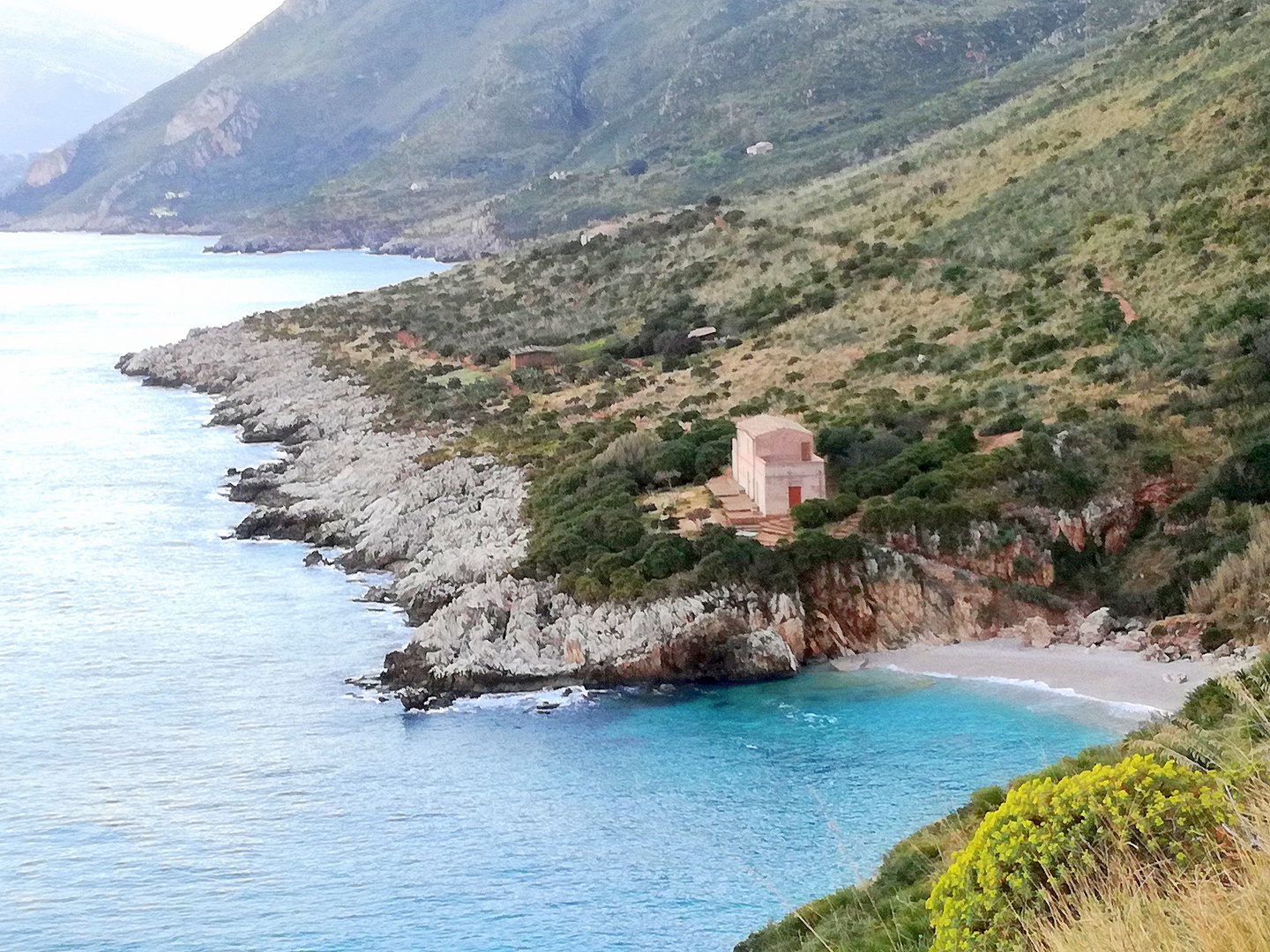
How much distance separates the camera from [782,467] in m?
36.2

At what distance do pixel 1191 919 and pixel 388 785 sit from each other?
74.4ft

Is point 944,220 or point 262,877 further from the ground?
point 944,220

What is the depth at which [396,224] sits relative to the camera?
19962 centimetres

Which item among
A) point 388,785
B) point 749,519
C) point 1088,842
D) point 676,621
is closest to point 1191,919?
point 1088,842

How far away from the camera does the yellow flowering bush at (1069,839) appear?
953 centimetres

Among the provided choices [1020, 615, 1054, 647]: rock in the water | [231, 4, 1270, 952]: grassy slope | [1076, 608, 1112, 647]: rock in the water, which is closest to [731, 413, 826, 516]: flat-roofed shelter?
[231, 4, 1270, 952]: grassy slope

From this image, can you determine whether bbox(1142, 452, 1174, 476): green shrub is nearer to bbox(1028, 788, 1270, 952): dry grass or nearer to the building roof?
the building roof

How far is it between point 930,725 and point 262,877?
481 inches

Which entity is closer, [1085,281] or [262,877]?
[262,877]

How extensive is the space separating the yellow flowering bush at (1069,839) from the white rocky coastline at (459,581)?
2218 centimetres

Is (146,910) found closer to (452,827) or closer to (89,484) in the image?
(452,827)

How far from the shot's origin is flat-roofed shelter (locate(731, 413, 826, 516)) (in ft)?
119

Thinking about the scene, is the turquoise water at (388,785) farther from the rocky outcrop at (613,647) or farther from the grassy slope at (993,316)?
the grassy slope at (993,316)

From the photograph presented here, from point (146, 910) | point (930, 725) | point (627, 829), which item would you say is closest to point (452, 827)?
point (627, 829)
